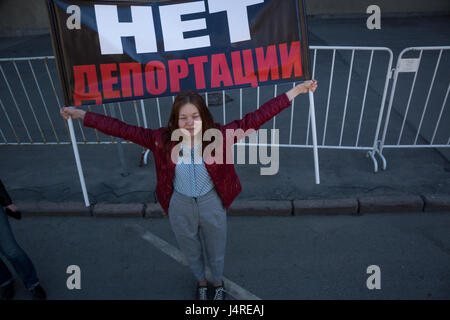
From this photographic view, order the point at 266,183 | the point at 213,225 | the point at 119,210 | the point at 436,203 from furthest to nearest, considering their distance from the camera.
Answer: the point at 266,183 < the point at 119,210 < the point at 436,203 < the point at 213,225

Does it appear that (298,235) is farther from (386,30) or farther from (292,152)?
(386,30)

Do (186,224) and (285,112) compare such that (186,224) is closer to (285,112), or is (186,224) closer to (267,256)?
(267,256)

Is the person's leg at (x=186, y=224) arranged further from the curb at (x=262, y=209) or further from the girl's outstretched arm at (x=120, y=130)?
the curb at (x=262, y=209)

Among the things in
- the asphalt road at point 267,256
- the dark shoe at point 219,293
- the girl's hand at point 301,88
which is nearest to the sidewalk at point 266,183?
the asphalt road at point 267,256

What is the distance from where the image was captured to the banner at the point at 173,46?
10.0 feet

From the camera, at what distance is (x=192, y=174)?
2543 millimetres

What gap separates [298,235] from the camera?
12.7ft

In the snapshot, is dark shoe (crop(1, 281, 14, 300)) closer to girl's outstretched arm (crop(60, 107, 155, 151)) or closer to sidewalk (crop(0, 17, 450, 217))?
sidewalk (crop(0, 17, 450, 217))

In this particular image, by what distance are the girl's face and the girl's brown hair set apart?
1.0 inches

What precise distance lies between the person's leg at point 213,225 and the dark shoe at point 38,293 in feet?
5.70

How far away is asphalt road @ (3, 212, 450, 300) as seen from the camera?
3252 mm

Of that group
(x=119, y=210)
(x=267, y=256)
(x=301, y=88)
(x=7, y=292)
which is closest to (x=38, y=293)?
(x=7, y=292)

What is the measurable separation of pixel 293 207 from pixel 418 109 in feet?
13.3

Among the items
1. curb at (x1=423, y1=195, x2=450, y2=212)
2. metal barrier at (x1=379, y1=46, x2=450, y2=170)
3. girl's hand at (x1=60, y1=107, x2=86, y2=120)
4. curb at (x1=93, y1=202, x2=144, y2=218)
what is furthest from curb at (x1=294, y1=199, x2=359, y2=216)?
girl's hand at (x1=60, y1=107, x2=86, y2=120)
